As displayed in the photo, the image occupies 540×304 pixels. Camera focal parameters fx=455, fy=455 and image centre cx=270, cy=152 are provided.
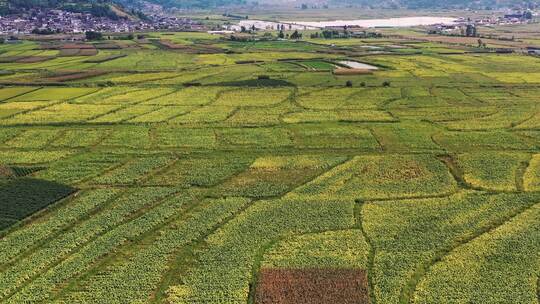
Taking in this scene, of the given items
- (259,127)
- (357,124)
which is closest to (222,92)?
Answer: (259,127)

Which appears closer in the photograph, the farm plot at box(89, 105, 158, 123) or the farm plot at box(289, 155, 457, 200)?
the farm plot at box(289, 155, 457, 200)

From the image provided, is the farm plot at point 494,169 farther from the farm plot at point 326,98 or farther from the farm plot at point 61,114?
the farm plot at point 61,114

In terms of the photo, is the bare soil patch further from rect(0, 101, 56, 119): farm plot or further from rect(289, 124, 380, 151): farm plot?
rect(0, 101, 56, 119): farm plot

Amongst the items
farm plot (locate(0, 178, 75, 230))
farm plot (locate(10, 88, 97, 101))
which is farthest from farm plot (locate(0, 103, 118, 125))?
farm plot (locate(0, 178, 75, 230))

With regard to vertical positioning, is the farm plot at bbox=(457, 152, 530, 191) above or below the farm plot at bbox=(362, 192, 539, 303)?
above

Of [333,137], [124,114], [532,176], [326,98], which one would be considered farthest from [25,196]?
[326,98]

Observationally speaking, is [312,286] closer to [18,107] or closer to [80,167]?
[80,167]

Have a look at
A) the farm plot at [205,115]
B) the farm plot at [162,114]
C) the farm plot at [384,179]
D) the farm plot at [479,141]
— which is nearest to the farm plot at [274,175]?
the farm plot at [384,179]

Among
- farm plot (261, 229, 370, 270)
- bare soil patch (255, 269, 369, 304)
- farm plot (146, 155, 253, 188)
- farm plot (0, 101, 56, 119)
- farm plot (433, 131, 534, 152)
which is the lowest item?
bare soil patch (255, 269, 369, 304)
